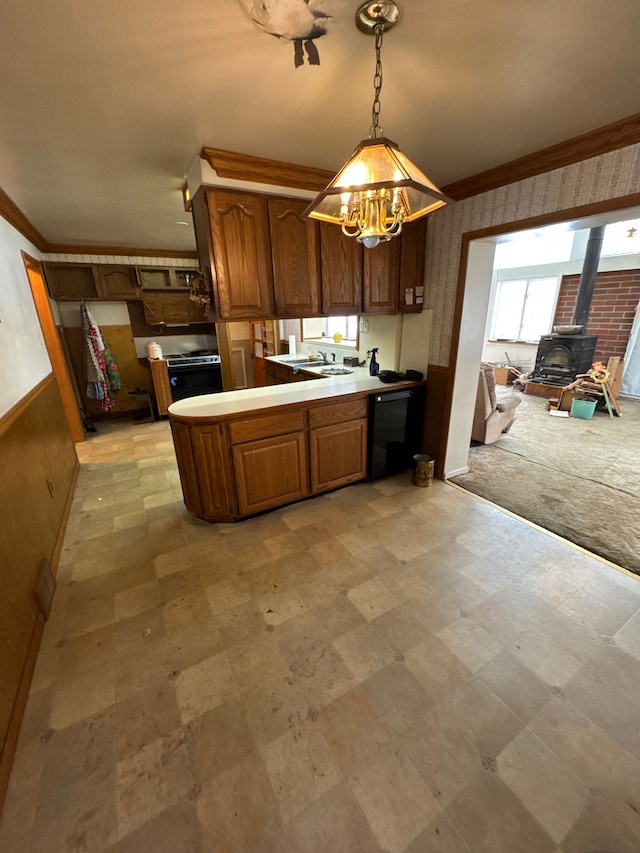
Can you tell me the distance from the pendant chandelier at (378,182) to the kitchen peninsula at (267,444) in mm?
1338

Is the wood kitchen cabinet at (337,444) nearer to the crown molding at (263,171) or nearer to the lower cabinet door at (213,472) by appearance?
the lower cabinet door at (213,472)

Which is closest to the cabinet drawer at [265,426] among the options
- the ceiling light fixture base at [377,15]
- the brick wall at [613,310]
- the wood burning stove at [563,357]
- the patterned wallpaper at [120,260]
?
the ceiling light fixture base at [377,15]

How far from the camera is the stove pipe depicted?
17.4 feet

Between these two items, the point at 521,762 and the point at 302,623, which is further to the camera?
the point at 302,623

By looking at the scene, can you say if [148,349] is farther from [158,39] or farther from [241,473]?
[158,39]

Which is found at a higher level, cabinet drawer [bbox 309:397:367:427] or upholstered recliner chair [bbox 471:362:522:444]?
cabinet drawer [bbox 309:397:367:427]

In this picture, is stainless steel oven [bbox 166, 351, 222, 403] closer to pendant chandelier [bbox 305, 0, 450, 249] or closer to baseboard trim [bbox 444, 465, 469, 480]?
baseboard trim [bbox 444, 465, 469, 480]

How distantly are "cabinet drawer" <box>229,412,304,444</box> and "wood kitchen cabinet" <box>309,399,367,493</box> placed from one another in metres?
0.14

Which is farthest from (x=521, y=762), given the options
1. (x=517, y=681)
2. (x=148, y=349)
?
(x=148, y=349)

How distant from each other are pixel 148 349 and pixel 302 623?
14.5ft

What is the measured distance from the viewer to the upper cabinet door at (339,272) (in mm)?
2559

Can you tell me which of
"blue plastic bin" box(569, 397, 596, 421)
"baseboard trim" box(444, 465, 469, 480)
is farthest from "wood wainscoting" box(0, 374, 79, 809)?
"blue plastic bin" box(569, 397, 596, 421)

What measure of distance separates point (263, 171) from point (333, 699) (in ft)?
9.57

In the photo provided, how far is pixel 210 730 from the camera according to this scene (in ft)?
4.25
